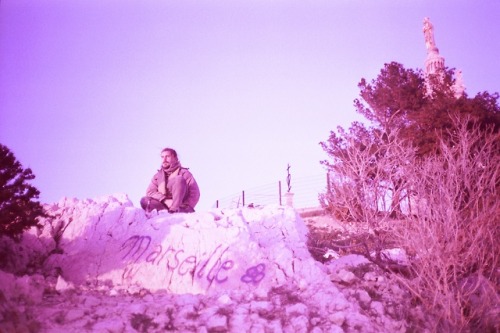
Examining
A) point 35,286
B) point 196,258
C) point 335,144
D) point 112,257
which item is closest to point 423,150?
point 335,144

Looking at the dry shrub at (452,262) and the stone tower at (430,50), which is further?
the stone tower at (430,50)

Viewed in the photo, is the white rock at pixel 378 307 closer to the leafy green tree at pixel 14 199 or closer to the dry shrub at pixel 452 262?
the dry shrub at pixel 452 262

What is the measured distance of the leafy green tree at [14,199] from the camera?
4.40m

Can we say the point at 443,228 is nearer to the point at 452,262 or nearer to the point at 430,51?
the point at 452,262

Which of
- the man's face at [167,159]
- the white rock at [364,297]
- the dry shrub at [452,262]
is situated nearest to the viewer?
the dry shrub at [452,262]

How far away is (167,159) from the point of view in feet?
Answer: 23.7

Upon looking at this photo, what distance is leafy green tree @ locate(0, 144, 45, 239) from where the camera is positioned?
4398mm

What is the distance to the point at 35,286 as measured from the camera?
409cm

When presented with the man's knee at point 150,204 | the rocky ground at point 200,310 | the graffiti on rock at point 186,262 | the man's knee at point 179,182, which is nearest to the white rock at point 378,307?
the rocky ground at point 200,310

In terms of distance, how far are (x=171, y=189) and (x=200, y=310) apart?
3.19 m

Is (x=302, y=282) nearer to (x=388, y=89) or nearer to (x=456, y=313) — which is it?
(x=456, y=313)

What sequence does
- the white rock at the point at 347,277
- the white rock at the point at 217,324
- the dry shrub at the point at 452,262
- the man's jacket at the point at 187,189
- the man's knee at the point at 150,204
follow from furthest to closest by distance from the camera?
the man's jacket at the point at 187,189, the man's knee at the point at 150,204, the white rock at the point at 347,277, the dry shrub at the point at 452,262, the white rock at the point at 217,324

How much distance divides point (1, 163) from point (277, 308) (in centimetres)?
385

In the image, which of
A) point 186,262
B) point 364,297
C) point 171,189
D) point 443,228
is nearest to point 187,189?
point 171,189
